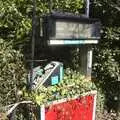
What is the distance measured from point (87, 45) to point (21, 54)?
3.38 ft

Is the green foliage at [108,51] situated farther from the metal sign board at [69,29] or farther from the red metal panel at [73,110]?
the red metal panel at [73,110]

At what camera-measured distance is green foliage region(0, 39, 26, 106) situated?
5750 mm

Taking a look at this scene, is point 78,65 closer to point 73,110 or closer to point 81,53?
point 81,53

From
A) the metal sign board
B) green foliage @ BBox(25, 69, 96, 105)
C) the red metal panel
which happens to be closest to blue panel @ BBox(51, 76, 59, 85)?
green foliage @ BBox(25, 69, 96, 105)

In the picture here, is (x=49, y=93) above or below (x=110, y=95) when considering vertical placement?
above

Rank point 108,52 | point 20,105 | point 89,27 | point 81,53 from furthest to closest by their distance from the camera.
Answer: point 108,52 < point 81,53 < point 89,27 < point 20,105

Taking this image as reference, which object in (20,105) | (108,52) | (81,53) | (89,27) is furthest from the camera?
(108,52)

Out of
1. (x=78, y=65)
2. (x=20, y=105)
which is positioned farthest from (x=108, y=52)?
(x=20, y=105)

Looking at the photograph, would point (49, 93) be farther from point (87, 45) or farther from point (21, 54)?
point (87, 45)

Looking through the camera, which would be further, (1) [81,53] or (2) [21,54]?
(1) [81,53]

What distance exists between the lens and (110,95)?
752cm

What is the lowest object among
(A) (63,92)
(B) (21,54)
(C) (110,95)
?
(C) (110,95)

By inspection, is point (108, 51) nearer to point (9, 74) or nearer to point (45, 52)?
point (45, 52)

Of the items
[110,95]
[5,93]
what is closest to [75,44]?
[5,93]
